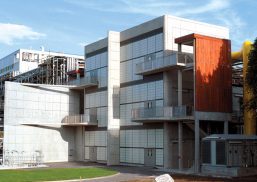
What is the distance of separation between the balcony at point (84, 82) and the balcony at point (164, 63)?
10.1 m

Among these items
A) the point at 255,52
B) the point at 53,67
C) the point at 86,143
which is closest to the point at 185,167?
the point at 255,52

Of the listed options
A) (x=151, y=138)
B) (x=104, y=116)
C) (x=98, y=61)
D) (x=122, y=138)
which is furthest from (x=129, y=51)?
(x=151, y=138)

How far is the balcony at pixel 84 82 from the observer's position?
5425 centimetres

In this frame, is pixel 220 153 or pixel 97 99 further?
pixel 97 99

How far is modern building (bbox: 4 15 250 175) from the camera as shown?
40.8 meters

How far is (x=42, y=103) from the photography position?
55281mm

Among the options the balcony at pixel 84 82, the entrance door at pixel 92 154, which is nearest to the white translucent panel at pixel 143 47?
the balcony at pixel 84 82

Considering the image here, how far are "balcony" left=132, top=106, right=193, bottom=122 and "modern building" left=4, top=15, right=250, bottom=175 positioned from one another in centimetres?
9

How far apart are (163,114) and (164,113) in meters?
0.20

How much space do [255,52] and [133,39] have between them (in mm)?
16572

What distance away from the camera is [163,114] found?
41.1 meters

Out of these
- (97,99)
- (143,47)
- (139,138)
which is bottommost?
(139,138)

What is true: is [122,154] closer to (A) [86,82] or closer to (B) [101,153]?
(B) [101,153]

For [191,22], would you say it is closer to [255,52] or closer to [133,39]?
[133,39]
